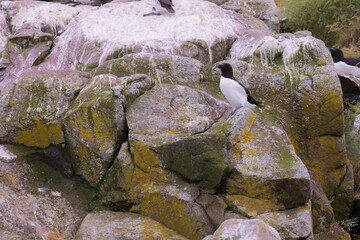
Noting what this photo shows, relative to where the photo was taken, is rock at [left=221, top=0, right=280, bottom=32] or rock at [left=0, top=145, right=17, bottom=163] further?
rock at [left=221, top=0, right=280, bottom=32]

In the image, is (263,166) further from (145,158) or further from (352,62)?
(352,62)

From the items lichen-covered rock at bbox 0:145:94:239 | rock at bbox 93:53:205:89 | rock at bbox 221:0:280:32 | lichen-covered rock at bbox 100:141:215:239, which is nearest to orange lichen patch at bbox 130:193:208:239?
lichen-covered rock at bbox 100:141:215:239

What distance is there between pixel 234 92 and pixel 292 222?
5.44 feet

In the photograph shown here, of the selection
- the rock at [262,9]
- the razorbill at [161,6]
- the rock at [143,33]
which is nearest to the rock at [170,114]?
the rock at [143,33]

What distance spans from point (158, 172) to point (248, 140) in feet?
3.27

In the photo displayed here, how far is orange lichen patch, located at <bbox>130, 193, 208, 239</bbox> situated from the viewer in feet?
13.4

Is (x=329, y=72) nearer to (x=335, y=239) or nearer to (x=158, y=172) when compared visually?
(x=335, y=239)

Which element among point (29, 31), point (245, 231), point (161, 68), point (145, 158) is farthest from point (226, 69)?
point (29, 31)

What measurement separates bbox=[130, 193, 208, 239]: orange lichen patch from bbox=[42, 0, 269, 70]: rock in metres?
3.27

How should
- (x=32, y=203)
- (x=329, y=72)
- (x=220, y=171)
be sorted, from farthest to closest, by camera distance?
(x=329, y=72) → (x=32, y=203) → (x=220, y=171)

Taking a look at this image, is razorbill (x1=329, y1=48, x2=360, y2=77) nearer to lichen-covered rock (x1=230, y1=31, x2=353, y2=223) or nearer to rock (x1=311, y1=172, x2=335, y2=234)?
lichen-covered rock (x1=230, y1=31, x2=353, y2=223)

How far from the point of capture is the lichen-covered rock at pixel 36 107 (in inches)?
195

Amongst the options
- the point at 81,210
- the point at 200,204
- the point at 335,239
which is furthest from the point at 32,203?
the point at 335,239

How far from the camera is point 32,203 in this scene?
173 inches
